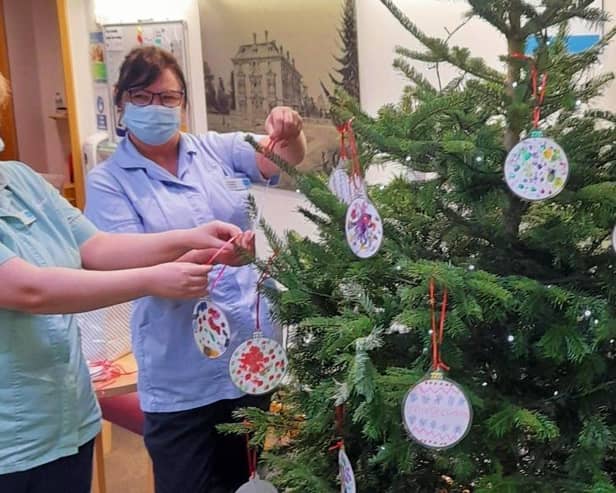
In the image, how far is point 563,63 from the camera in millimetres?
1036

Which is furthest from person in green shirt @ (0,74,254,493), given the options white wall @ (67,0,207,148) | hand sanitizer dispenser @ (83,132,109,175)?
hand sanitizer dispenser @ (83,132,109,175)

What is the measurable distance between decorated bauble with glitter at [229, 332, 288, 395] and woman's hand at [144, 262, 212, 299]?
18cm

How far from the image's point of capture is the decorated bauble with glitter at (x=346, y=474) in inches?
39.8

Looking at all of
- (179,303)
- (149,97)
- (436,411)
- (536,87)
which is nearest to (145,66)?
(149,97)

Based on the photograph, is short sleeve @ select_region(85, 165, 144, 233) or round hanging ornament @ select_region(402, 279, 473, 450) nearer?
round hanging ornament @ select_region(402, 279, 473, 450)

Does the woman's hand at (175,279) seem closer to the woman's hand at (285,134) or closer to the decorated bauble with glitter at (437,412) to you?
the woman's hand at (285,134)

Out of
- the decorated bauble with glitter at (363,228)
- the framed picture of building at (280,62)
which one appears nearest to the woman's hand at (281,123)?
the framed picture of building at (280,62)

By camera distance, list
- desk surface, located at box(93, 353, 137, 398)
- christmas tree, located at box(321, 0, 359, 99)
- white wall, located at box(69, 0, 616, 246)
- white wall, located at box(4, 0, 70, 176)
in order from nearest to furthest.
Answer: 1. white wall, located at box(69, 0, 616, 246)
2. desk surface, located at box(93, 353, 137, 398)
3. christmas tree, located at box(321, 0, 359, 99)
4. white wall, located at box(4, 0, 70, 176)

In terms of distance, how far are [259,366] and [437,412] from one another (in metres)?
0.44

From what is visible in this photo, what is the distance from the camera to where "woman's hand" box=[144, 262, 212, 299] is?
1395 mm

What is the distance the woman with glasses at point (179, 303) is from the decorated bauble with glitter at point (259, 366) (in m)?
0.35

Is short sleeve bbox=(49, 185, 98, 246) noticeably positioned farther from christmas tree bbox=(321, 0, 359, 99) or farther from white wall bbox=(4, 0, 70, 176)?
white wall bbox=(4, 0, 70, 176)

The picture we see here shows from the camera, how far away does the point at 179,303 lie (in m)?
1.65

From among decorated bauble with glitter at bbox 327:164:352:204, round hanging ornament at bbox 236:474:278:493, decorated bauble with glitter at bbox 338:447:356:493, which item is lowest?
round hanging ornament at bbox 236:474:278:493
